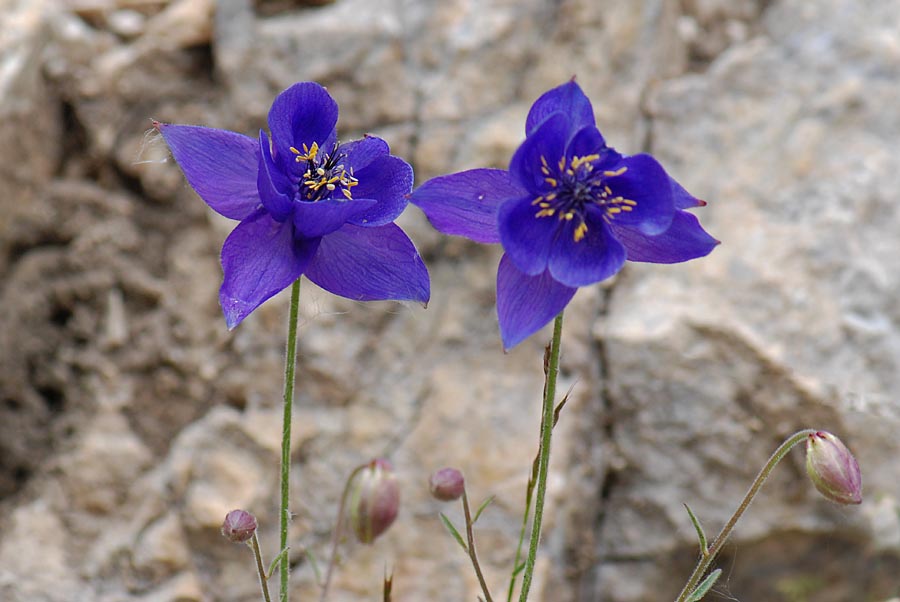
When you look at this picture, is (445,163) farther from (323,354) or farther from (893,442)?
(893,442)

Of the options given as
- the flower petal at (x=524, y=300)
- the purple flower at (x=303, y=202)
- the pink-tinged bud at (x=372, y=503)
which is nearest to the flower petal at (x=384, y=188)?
the purple flower at (x=303, y=202)

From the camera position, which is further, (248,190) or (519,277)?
(248,190)

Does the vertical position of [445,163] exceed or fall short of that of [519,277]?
it falls short

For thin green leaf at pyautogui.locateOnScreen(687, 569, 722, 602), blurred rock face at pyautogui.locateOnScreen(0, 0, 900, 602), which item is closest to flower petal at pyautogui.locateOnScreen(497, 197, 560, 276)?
thin green leaf at pyautogui.locateOnScreen(687, 569, 722, 602)

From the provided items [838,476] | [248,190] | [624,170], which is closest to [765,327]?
[838,476]

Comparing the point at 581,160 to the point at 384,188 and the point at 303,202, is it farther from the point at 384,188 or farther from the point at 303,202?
the point at 303,202

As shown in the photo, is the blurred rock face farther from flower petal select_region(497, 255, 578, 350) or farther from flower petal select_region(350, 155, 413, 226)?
flower petal select_region(497, 255, 578, 350)

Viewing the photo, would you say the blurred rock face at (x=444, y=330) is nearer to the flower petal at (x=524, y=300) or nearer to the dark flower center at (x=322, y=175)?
the dark flower center at (x=322, y=175)
